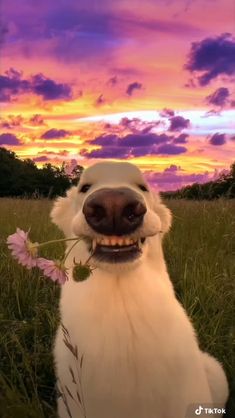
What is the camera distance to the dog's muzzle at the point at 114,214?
6.98 ft

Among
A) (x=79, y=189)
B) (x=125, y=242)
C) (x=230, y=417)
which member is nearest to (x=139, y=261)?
(x=125, y=242)

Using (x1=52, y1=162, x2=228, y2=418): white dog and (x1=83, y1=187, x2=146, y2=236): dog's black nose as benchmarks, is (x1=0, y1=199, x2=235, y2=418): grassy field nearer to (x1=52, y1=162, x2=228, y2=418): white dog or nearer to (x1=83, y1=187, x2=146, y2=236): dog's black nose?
(x1=52, y1=162, x2=228, y2=418): white dog

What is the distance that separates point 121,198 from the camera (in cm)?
212

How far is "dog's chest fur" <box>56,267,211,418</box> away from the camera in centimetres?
258

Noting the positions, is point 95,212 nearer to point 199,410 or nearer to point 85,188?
point 85,188

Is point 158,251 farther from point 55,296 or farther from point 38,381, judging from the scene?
point 55,296

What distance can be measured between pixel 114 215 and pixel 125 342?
75cm

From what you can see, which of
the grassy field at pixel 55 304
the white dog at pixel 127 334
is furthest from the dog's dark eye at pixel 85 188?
the grassy field at pixel 55 304

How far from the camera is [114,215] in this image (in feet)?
6.98

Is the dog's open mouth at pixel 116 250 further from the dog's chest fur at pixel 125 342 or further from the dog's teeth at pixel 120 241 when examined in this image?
the dog's chest fur at pixel 125 342

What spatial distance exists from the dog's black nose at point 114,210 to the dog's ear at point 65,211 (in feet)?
2.17

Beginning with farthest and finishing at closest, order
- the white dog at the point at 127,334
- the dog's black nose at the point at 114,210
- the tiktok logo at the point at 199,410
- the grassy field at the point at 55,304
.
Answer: the grassy field at the point at 55,304 < the tiktok logo at the point at 199,410 < the white dog at the point at 127,334 < the dog's black nose at the point at 114,210

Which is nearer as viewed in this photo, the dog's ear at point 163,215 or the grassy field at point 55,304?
the dog's ear at point 163,215

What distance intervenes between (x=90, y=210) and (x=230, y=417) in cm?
210
